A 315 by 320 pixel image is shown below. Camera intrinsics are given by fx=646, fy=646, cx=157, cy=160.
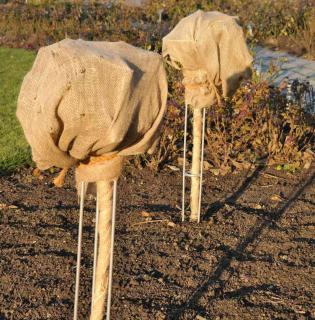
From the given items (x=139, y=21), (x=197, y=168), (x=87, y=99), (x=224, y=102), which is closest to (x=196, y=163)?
(x=197, y=168)

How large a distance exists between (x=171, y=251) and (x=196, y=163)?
0.64 meters

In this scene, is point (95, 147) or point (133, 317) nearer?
point (95, 147)

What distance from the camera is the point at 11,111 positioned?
25.7ft

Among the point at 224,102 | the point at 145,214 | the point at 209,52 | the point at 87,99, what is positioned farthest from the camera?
the point at 224,102

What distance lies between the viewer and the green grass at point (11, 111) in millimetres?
5715

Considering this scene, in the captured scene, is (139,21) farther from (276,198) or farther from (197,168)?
(197,168)

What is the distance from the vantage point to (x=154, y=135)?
233 cm

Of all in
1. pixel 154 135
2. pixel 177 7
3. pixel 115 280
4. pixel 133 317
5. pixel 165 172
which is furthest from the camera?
pixel 177 7

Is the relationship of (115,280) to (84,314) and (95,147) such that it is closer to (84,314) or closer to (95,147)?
(84,314)

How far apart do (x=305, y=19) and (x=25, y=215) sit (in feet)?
36.1

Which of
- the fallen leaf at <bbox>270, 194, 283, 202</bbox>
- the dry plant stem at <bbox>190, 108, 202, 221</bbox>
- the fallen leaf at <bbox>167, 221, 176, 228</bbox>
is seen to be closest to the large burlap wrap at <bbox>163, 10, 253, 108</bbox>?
the dry plant stem at <bbox>190, 108, 202, 221</bbox>

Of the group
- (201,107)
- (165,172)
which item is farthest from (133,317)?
(165,172)

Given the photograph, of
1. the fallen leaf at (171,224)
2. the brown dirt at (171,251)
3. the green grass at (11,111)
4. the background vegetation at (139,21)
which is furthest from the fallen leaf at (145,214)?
the background vegetation at (139,21)

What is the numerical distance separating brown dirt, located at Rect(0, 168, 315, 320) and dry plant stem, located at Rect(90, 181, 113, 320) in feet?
1.59
